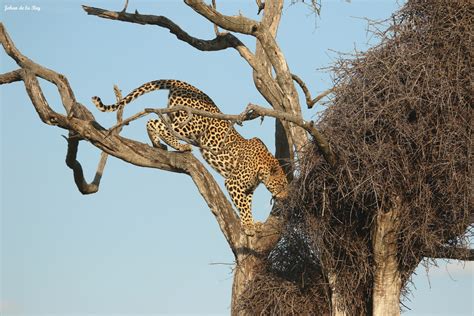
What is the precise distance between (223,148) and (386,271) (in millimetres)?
2852

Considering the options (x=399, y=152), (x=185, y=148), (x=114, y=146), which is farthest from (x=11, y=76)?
(x=399, y=152)

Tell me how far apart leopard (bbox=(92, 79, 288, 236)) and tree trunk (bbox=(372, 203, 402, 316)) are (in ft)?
6.43

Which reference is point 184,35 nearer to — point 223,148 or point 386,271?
point 223,148

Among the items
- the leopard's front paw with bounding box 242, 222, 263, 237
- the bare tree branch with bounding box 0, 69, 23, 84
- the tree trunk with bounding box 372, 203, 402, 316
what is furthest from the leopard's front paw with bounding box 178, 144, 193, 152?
the tree trunk with bounding box 372, 203, 402, 316

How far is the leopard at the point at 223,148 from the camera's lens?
1428 centimetres

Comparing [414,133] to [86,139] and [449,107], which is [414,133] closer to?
[449,107]

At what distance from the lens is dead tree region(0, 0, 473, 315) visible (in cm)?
1248

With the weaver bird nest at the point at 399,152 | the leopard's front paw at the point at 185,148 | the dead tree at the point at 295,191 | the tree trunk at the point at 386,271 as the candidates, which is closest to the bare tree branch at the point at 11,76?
the dead tree at the point at 295,191

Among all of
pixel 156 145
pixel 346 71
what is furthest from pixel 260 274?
pixel 346 71

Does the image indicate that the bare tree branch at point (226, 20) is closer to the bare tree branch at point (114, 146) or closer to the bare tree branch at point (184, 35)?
the bare tree branch at point (184, 35)

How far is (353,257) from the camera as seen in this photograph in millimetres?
13203

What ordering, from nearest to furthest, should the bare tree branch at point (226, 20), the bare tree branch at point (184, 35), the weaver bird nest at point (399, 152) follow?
1. the weaver bird nest at point (399, 152)
2. the bare tree branch at point (226, 20)
3. the bare tree branch at point (184, 35)

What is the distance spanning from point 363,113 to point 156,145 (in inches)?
131

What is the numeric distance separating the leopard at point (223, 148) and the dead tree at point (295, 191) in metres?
0.21
